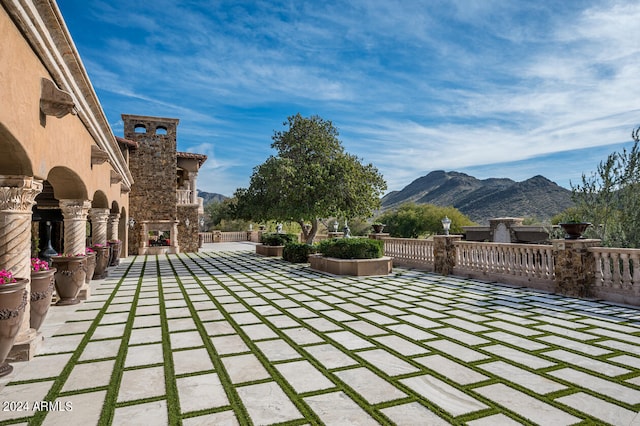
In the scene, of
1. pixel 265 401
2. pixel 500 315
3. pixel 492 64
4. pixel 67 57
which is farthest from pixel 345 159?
pixel 265 401

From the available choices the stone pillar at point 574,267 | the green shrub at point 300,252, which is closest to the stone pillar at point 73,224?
the green shrub at point 300,252

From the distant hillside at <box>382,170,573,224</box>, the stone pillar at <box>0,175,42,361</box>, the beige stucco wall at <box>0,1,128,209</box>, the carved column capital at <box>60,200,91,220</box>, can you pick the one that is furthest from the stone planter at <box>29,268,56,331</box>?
the distant hillside at <box>382,170,573,224</box>

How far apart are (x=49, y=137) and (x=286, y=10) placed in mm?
7127

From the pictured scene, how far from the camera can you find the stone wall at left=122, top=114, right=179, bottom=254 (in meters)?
22.1

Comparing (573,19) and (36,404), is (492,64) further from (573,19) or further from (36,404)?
(36,404)

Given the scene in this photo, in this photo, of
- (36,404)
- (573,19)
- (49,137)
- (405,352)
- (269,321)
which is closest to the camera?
(36,404)

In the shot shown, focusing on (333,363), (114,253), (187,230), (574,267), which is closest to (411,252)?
(574,267)

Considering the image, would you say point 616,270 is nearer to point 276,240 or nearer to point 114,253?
point 276,240

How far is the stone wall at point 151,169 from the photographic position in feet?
72.4

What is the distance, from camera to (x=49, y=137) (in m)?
5.35

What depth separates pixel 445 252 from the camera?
12.1m

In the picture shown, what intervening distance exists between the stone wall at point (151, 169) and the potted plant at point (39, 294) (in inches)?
710

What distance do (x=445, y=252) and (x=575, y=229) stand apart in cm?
421

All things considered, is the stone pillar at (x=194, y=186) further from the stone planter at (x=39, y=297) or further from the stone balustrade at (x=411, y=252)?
the stone planter at (x=39, y=297)
